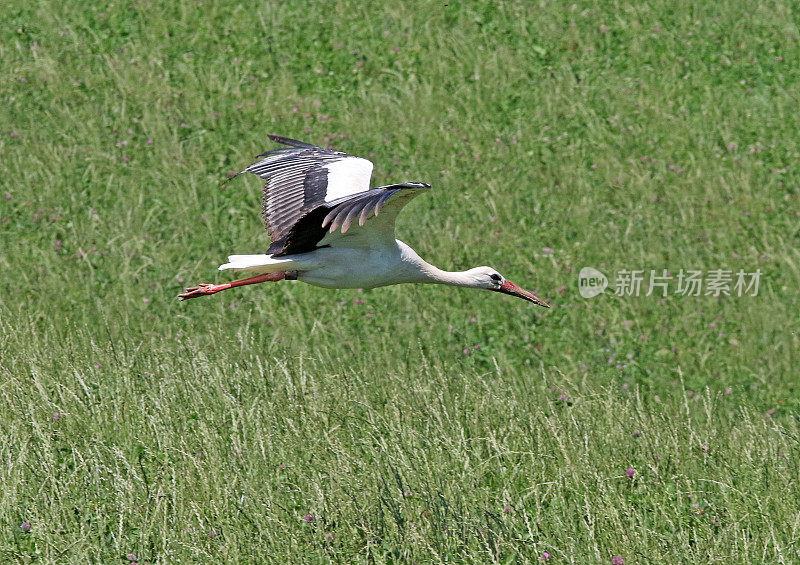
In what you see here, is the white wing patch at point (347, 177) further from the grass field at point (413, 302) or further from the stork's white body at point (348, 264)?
the grass field at point (413, 302)

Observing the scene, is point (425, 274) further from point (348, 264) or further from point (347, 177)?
point (347, 177)

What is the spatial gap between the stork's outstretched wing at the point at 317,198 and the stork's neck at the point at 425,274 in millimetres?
197

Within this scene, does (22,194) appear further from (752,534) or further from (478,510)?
(752,534)

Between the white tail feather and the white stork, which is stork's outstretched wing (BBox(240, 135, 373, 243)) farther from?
the white tail feather

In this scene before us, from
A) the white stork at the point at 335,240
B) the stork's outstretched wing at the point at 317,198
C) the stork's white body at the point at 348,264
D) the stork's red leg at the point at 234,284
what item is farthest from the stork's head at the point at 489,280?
the stork's red leg at the point at 234,284

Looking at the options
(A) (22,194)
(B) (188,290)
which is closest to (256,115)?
(A) (22,194)

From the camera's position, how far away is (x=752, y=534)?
16.8 feet

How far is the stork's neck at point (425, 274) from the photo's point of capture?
5.65m

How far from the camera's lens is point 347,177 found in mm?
6250

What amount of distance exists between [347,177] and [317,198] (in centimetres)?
24

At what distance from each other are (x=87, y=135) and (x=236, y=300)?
3179 mm

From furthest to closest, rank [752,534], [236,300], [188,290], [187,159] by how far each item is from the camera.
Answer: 1. [187,159]
2. [236,300]
3. [188,290]
4. [752,534]

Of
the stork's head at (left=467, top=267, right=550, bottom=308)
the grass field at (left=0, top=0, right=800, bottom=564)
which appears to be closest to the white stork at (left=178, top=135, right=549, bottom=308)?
the stork's head at (left=467, top=267, right=550, bottom=308)

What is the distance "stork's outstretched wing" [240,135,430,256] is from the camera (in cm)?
481
